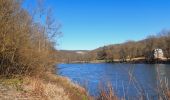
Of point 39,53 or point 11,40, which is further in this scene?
point 39,53

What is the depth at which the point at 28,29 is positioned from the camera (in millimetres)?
22812

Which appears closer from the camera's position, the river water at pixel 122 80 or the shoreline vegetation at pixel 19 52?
the river water at pixel 122 80

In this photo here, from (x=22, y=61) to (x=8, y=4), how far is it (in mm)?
4008

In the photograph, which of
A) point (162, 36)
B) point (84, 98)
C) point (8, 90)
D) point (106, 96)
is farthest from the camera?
point (162, 36)

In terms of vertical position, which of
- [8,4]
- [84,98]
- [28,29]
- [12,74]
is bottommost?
[84,98]

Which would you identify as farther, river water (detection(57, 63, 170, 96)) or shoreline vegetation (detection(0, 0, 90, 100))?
shoreline vegetation (detection(0, 0, 90, 100))

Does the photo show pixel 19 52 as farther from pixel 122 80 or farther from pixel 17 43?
pixel 122 80

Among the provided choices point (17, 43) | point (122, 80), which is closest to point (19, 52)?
point (17, 43)

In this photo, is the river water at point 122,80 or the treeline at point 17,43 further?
the treeline at point 17,43

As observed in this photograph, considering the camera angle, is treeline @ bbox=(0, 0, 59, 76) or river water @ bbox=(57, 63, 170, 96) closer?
river water @ bbox=(57, 63, 170, 96)

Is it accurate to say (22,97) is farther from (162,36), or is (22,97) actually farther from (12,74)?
(162,36)

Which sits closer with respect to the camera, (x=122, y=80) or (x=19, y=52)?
(x=122, y=80)

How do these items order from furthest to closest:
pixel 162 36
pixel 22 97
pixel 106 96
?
pixel 162 36, pixel 22 97, pixel 106 96

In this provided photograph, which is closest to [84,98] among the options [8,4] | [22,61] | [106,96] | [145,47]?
[22,61]
